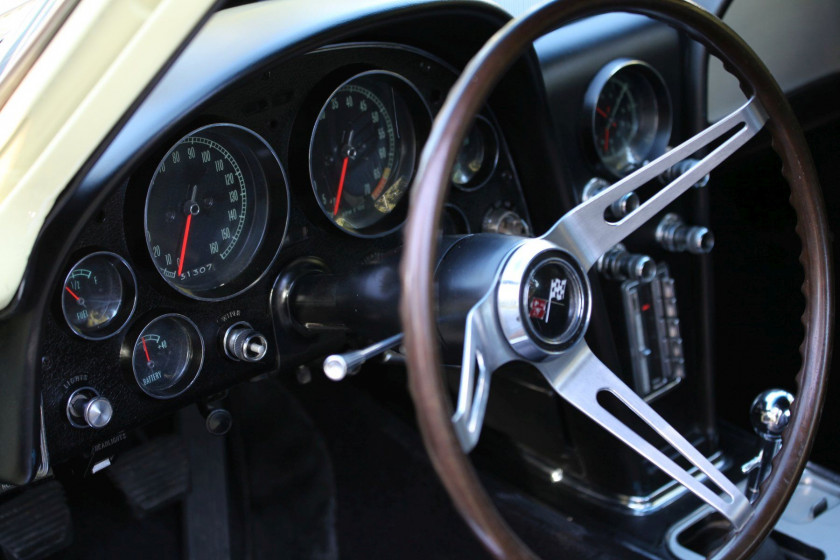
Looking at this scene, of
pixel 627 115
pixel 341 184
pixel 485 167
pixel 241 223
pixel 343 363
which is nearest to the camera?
pixel 343 363

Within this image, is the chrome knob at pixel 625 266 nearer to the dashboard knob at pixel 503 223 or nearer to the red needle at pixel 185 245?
the dashboard knob at pixel 503 223

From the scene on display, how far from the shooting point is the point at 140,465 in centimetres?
204

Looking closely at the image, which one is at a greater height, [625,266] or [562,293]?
[562,293]

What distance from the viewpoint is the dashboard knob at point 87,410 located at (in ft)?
4.42

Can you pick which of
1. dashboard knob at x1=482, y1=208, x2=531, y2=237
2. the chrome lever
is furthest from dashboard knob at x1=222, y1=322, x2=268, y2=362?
dashboard knob at x1=482, y1=208, x2=531, y2=237

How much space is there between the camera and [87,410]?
1.35 m

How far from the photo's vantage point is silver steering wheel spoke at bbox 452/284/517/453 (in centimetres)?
105

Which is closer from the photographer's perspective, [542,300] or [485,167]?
[542,300]

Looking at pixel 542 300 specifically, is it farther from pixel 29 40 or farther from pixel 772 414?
pixel 29 40

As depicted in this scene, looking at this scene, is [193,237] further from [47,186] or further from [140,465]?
[140,465]

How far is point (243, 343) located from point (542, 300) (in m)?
0.61

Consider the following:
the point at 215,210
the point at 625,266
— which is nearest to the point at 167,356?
the point at 215,210

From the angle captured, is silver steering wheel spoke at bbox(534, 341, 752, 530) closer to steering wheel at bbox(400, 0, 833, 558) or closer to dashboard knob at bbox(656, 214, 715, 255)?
steering wheel at bbox(400, 0, 833, 558)

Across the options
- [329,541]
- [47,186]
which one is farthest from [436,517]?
[47,186]
